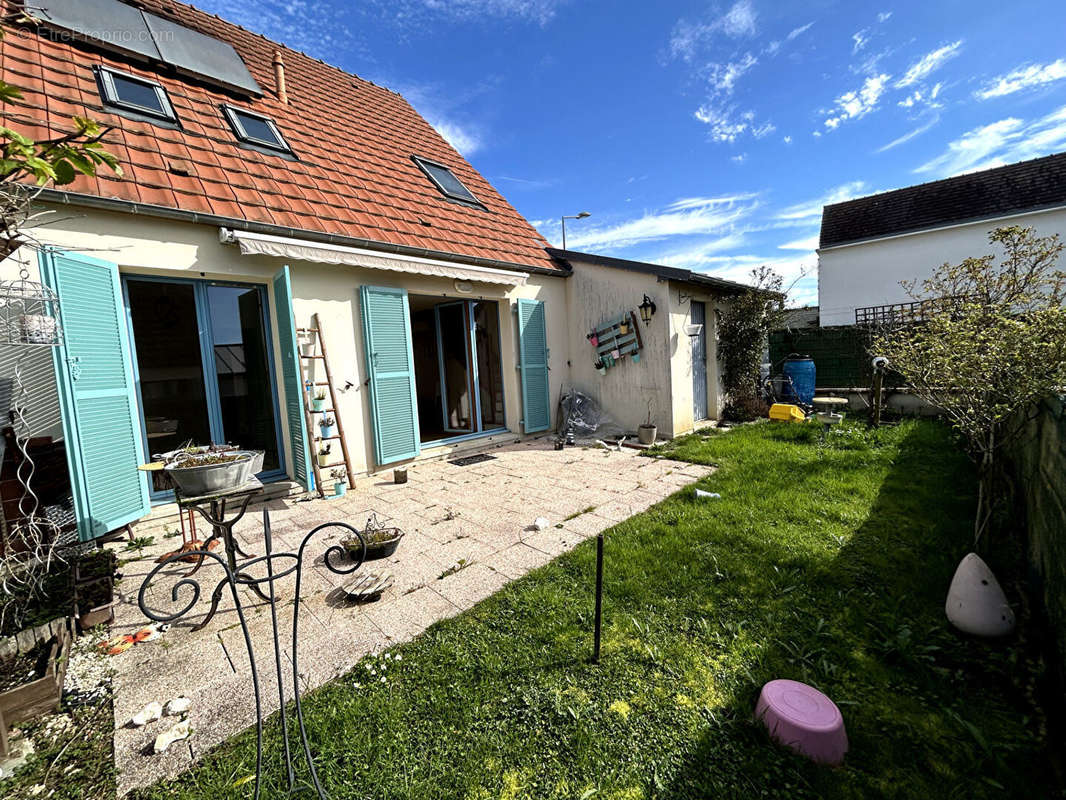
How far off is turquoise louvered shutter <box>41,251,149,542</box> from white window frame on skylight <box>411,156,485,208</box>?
18.0 feet

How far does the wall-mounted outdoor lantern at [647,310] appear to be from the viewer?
743 cm

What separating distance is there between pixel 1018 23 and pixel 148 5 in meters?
13.3

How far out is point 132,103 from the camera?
5137 mm

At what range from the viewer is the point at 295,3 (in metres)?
6.51

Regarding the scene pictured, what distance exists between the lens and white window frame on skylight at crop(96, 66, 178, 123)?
499cm

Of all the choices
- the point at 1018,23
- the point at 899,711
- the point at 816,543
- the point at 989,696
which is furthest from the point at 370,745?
the point at 1018,23

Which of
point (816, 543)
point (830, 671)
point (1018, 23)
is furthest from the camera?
point (1018, 23)

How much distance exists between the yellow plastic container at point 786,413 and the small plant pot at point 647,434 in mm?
2965

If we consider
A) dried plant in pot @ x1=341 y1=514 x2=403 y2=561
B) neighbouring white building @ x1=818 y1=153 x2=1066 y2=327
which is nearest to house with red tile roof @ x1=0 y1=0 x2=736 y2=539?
dried plant in pot @ x1=341 y1=514 x2=403 y2=561

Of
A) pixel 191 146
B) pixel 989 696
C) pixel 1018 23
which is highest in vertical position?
pixel 1018 23

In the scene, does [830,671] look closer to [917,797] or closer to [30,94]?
[917,797]

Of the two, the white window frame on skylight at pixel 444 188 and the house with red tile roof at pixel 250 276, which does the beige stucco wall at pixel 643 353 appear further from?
the white window frame on skylight at pixel 444 188

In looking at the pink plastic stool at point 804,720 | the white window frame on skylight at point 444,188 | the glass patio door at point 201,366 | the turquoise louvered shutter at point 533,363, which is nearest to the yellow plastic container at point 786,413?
the turquoise louvered shutter at point 533,363

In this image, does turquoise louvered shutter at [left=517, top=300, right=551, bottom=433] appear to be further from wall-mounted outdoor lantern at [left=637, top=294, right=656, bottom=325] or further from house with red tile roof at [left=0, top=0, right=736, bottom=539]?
wall-mounted outdoor lantern at [left=637, top=294, right=656, bottom=325]
